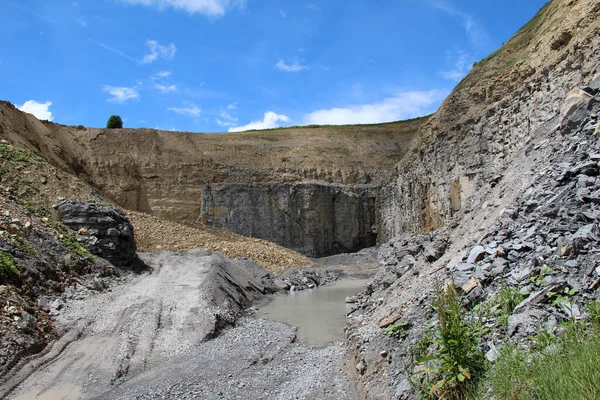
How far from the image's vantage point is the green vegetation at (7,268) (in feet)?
36.4

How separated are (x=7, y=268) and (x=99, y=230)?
6517mm

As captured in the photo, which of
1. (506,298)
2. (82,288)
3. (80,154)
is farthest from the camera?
(80,154)

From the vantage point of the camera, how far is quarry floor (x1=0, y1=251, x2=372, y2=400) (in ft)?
25.9

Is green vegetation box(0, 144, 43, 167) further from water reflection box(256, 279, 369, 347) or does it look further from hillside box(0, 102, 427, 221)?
water reflection box(256, 279, 369, 347)

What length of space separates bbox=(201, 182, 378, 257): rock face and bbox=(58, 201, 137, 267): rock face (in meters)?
22.3

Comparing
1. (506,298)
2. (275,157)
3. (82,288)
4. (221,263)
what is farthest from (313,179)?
(506,298)

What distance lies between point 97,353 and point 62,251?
20.1 feet

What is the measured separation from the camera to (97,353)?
32.1 feet

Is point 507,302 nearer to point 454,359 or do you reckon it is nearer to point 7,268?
point 454,359

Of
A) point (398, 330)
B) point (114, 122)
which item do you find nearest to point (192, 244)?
point (398, 330)

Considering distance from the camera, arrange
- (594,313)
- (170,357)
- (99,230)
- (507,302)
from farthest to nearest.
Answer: (99,230), (170,357), (507,302), (594,313)

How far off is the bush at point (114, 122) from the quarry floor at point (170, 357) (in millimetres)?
45657

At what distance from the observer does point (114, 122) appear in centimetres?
5603

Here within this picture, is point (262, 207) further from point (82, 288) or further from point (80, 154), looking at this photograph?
point (82, 288)
